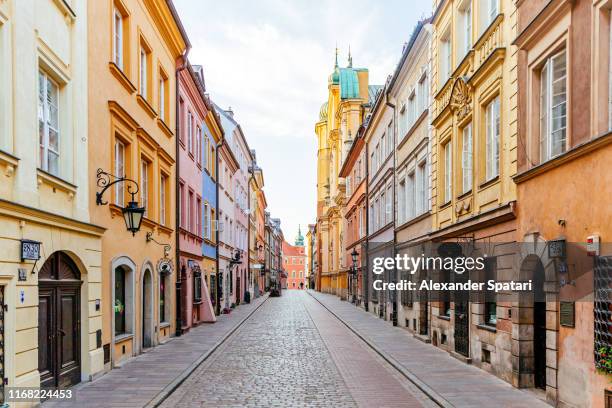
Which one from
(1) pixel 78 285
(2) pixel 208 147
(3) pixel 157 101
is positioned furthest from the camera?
(2) pixel 208 147

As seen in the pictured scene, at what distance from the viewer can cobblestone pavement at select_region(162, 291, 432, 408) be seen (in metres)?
10.3

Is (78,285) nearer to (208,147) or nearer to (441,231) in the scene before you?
(441,231)

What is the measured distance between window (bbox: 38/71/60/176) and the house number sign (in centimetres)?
153

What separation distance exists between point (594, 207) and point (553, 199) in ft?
4.48

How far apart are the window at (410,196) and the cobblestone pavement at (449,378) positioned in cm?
489

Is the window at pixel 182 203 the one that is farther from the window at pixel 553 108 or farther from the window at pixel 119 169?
the window at pixel 553 108

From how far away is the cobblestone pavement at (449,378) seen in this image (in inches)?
395

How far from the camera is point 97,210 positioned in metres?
12.5

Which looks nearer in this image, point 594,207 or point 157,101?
point 594,207

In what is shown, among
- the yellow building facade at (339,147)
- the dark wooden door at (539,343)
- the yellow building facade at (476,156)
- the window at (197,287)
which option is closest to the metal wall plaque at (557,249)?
the dark wooden door at (539,343)

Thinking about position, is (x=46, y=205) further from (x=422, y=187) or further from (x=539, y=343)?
(x=422, y=187)

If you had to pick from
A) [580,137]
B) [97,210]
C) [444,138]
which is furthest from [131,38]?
[580,137]

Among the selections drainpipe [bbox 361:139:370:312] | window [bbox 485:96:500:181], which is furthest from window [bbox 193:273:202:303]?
window [bbox 485:96:500:181]

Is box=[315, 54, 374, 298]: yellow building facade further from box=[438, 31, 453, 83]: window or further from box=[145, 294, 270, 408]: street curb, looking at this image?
box=[145, 294, 270, 408]: street curb
